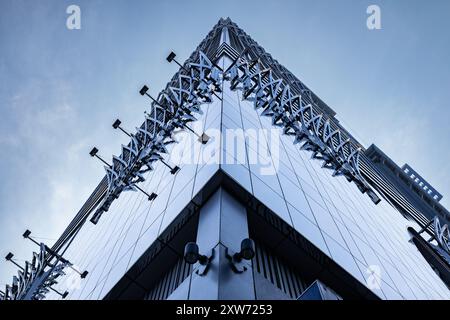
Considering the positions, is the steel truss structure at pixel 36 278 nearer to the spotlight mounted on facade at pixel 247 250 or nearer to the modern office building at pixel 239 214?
the modern office building at pixel 239 214

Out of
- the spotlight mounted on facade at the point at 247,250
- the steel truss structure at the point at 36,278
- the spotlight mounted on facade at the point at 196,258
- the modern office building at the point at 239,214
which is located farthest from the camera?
the steel truss structure at the point at 36,278

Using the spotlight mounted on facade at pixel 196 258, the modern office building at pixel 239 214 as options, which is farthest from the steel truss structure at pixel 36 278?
the spotlight mounted on facade at pixel 196 258

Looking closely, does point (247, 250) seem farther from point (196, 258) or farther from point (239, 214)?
point (239, 214)

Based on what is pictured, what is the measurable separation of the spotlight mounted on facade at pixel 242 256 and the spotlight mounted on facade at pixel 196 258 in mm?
461

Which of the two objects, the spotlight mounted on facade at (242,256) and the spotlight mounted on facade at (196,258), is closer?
the spotlight mounted on facade at (242,256)

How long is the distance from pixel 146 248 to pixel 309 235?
16.7 ft

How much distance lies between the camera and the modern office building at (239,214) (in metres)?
9.26

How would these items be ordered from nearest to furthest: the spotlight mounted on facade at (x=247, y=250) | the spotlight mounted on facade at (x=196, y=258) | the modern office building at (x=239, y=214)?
the spotlight mounted on facade at (x=247, y=250) → the spotlight mounted on facade at (x=196, y=258) → the modern office building at (x=239, y=214)

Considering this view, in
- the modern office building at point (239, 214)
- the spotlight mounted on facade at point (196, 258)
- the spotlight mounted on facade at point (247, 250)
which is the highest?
the modern office building at point (239, 214)

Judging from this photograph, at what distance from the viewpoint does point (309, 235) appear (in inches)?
458

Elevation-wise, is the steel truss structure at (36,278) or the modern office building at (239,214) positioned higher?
the modern office building at (239,214)

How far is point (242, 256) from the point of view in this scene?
25.6ft

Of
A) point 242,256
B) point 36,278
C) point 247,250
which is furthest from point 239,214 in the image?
point 36,278
